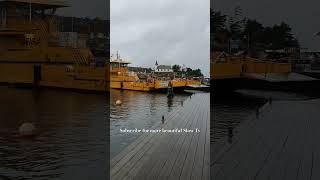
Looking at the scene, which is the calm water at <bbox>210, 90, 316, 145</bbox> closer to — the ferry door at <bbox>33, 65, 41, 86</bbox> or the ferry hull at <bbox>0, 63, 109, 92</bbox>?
the ferry hull at <bbox>0, 63, 109, 92</bbox>

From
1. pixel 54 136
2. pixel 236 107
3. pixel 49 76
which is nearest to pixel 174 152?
pixel 236 107

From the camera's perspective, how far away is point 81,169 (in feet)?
12.3

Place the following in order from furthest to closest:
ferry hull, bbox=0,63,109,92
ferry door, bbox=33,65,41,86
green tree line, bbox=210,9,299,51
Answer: ferry door, bbox=33,65,41,86 < ferry hull, bbox=0,63,109,92 < green tree line, bbox=210,9,299,51

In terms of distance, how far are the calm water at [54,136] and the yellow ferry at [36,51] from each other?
0.14 meters

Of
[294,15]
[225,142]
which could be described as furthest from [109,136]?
[294,15]

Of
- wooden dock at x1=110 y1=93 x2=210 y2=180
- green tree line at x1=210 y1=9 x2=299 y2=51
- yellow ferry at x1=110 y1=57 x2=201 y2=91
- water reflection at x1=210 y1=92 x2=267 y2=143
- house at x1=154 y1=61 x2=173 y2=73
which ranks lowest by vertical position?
wooden dock at x1=110 y1=93 x2=210 y2=180

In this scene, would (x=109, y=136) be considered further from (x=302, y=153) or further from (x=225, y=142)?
(x=302, y=153)

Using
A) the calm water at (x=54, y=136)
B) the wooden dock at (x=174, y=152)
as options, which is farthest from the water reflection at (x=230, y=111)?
the calm water at (x=54, y=136)

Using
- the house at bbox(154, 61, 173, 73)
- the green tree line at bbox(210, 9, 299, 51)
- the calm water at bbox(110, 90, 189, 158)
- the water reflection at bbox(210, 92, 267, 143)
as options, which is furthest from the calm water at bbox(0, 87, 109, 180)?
the green tree line at bbox(210, 9, 299, 51)

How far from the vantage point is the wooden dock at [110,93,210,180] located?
3504 mm

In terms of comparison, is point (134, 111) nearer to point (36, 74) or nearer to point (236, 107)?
point (236, 107)

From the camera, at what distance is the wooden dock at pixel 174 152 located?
3504 mm

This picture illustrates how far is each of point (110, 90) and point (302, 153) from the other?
1766 millimetres

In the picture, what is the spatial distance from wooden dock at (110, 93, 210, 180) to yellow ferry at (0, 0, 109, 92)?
3.44ft
